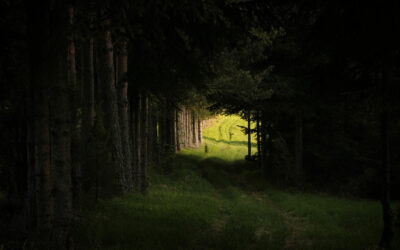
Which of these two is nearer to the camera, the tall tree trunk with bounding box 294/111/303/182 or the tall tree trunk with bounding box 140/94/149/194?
the tall tree trunk with bounding box 140/94/149/194

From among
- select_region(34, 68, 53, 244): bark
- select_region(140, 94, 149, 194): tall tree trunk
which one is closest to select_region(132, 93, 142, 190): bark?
select_region(140, 94, 149, 194): tall tree trunk

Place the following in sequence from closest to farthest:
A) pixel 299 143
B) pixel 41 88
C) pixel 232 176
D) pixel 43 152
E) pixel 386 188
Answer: pixel 41 88
pixel 43 152
pixel 386 188
pixel 299 143
pixel 232 176

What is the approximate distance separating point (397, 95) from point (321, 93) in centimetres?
213

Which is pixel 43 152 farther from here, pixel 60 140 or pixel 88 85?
pixel 88 85

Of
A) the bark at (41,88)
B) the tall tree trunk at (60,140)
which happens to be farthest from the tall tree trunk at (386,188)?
the bark at (41,88)

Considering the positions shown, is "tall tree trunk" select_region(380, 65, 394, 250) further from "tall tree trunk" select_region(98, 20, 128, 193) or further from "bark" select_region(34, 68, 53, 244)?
"tall tree trunk" select_region(98, 20, 128, 193)

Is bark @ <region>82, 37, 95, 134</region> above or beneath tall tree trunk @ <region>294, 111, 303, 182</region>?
above

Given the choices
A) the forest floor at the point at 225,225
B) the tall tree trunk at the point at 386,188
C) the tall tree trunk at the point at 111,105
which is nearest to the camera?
the forest floor at the point at 225,225

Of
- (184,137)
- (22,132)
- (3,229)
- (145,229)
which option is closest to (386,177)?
(145,229)

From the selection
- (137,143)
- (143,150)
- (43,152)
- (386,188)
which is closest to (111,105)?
(137,143)

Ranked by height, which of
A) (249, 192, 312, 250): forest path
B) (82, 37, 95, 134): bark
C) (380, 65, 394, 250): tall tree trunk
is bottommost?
(249, 192, 312, 250): forest path

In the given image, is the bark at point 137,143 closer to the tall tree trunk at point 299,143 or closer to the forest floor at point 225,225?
the forest floor at point 225,225

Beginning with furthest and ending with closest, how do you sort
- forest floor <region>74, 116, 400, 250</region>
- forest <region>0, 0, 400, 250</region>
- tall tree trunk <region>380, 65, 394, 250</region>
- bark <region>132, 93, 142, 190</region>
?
bark <region>132, 93, 142, 190</region> < tall tree trunk <region>380, 65, 394, 250</region> < forest floor <region>74, 116, 400, 250</region> < forest <region>0, 0, 400, 250</region>

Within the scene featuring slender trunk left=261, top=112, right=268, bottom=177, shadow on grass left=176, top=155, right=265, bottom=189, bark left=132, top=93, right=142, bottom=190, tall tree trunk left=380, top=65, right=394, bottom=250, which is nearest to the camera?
tall tree trunk left=380, top=65, right=394, bottom=250
